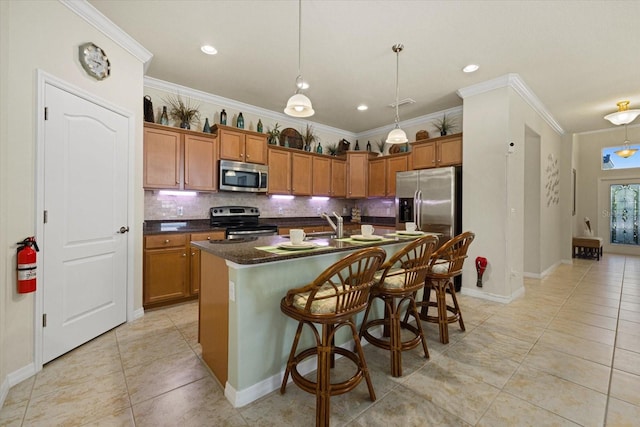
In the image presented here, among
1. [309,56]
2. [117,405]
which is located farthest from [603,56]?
[117,405]

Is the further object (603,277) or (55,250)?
(603,277)

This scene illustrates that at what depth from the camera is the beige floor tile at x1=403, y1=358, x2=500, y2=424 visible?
170 cm

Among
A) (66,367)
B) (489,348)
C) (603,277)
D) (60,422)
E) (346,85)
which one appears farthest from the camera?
(603,277)

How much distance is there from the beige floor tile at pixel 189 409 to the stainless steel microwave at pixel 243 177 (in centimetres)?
282

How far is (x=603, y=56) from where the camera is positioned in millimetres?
3062

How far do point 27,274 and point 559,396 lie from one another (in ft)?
12.4

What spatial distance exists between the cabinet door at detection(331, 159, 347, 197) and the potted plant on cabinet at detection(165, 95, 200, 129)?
275 centimetres

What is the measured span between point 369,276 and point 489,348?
5.48 feet

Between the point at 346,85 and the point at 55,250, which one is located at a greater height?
the point at 346,85

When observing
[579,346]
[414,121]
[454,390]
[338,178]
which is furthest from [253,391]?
[414,121]

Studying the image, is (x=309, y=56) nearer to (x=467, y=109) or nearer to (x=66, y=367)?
(x=467, y=109)

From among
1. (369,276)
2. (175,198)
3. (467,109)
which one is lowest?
(369,276)

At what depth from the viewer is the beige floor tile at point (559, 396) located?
65.8 inches

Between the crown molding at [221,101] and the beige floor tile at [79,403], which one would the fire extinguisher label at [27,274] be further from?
the crown molding at [221,101]
